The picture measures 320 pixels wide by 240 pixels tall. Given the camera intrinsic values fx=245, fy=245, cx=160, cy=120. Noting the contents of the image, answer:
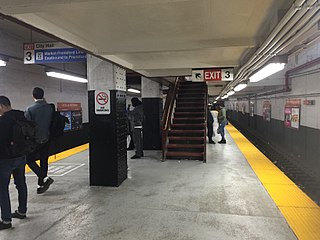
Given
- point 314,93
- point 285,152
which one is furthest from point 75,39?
point 285,152

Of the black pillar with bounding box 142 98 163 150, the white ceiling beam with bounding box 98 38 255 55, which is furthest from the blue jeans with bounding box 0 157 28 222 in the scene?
the black pillar with bounding box 142 98 163 150

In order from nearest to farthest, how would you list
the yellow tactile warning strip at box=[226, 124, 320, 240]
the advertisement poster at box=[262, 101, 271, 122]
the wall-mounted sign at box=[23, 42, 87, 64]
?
the yellow tactile warning strip at box=[226, 124, 320, 240] < the wall-mounted sign at box=[23, 42, 87, 64] < the advertisement poster at box=[262, 101, 271, 122]

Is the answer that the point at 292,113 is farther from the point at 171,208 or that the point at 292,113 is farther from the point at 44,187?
the point at 44,187

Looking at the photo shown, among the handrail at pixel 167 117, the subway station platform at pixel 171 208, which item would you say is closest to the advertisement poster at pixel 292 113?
the subway station platform at pixel 171 208

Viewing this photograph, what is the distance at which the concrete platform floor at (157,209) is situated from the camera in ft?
9.65

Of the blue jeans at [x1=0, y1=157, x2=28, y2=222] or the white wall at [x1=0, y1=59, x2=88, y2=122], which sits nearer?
the blue jeans at [x1=0, y1=157, x2=28, y2=222]

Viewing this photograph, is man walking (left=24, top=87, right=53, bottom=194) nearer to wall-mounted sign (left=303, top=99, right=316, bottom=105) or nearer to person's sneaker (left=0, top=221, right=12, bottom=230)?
person's sneaker (left=0, top=221, right=12, bottom=230)

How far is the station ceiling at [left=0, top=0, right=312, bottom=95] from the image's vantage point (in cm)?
223

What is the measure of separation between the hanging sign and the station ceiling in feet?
2.17

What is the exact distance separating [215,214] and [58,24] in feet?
10.7

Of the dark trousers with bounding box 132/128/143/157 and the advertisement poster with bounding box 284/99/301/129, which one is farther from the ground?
the advertisement poster with bounding box 284/99/301/129

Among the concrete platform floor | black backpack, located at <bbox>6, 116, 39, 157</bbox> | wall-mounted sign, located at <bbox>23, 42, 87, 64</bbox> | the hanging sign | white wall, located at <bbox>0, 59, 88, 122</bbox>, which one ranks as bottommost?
the concrete platform floor

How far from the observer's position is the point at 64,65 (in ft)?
28.9

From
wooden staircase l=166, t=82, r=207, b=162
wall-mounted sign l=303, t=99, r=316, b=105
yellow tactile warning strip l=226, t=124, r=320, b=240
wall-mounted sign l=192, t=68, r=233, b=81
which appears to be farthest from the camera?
wall-mounted sign l=303, t=99, r=316, b=105
